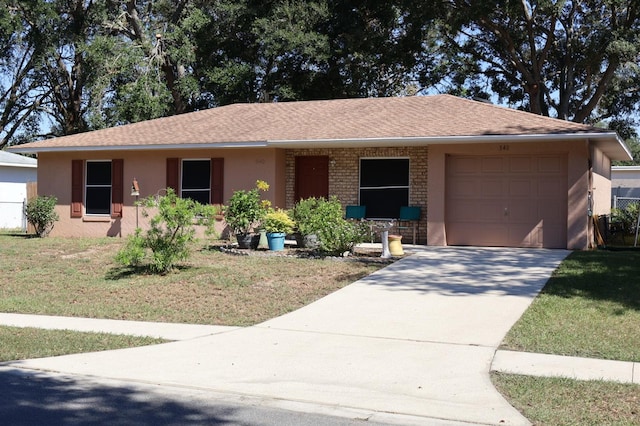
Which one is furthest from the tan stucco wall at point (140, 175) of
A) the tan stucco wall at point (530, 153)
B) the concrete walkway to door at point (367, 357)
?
the concrete walkway to door at point (367, 357)

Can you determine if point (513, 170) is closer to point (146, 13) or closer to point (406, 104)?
point (406, 104)

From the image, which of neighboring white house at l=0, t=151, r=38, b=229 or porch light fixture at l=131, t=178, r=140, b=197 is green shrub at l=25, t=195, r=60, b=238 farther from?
neighboring white house at l=0, t=151, r=38, b=229

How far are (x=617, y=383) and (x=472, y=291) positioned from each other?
526cm

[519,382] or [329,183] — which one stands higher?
[329,183]

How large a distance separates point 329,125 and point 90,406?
15.0 m

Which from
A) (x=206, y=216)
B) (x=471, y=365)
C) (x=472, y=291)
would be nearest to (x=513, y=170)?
(x=472, y=291)

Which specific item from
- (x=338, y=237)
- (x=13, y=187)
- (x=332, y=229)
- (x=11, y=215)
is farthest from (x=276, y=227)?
(x=13, y=187)

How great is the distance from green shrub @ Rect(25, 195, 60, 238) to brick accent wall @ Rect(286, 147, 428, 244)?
25.0 feet

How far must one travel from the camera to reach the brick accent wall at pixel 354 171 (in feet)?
64.0

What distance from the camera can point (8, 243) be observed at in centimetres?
2022

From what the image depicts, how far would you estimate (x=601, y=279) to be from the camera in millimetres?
12625

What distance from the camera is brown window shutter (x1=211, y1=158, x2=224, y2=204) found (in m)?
21.0

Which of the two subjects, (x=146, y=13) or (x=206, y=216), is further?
(x=146, y=13)

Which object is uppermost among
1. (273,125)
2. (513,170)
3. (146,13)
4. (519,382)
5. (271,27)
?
(146,13)
